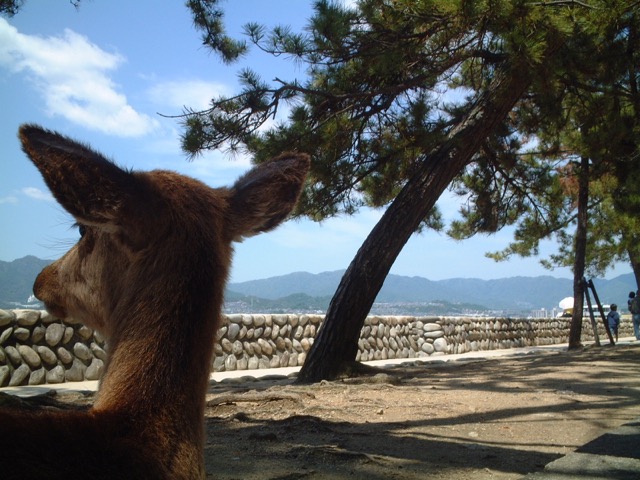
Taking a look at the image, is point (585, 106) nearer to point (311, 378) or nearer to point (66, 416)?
point (311, 378)

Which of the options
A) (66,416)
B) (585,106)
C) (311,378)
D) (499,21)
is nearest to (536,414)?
(311,378)

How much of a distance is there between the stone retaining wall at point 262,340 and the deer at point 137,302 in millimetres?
254

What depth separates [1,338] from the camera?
7.74m

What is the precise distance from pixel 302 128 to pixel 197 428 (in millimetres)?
6289

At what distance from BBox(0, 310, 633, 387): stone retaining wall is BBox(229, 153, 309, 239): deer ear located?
0.58m

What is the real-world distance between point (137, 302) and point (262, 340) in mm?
10644

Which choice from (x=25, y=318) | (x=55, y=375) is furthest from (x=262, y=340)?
(x=25, y=318)

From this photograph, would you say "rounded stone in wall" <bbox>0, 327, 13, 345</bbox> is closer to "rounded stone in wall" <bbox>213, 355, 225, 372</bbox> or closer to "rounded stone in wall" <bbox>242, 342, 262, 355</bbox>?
"rounded stone in wall" <bbox>213, 355, 225, 372</bbox>

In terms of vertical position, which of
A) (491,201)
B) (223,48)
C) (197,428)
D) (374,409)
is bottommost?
(374,409)

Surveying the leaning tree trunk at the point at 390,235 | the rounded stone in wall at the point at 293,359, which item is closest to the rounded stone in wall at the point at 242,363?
the rounded stone in wall at the point at 293,359

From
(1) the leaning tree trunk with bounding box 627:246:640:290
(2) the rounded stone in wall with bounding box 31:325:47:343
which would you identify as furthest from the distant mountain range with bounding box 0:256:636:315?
(1) the leaning tree trunk with bounding box 627:246:640:290

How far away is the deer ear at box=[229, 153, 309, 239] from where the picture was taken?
1842 millimetres

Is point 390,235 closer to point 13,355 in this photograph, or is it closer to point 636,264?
point 13,355

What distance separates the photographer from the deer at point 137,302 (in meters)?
1.26
